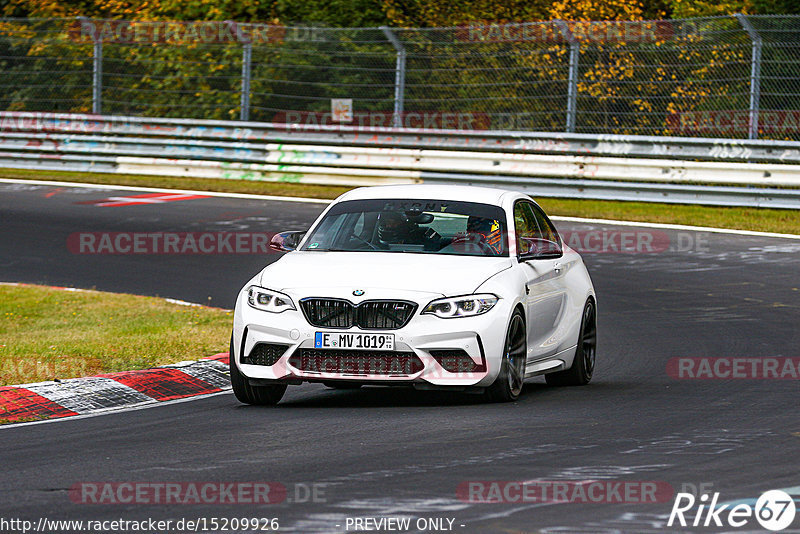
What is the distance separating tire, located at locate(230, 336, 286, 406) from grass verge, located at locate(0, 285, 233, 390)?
56.6 inches

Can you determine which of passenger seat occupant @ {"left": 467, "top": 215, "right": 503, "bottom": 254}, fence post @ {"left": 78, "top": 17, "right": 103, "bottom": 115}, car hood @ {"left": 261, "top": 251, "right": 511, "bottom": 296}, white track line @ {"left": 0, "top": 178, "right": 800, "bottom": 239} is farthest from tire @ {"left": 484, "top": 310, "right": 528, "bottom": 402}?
fence post @ {"left": 78, "top": 17, "right": 103, "bottom": 115}

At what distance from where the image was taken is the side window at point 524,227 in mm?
10391

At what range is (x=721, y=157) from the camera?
75.9 feet

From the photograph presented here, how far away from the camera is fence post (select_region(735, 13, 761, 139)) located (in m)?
22.5

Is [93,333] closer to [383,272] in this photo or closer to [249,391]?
[249,391]

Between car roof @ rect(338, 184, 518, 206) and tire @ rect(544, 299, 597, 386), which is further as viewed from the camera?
tire @ rect(544, 299, 597, 386)

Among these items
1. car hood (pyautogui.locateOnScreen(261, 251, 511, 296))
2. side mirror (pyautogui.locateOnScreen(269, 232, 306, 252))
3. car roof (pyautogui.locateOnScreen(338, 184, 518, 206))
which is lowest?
car hood (pyautogui.locateOnScreen(261, 251, 511, 296))

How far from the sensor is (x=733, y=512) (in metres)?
6.16

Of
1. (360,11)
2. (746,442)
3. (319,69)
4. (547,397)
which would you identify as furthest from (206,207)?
(746,442)

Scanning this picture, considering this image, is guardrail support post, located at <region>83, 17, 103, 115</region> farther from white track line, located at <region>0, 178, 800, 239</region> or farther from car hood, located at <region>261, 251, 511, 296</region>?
car hood, located at <region>261, 251, 511, 296</region>

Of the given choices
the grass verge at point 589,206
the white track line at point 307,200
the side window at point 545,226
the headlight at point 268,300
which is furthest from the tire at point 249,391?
the grass verge at point 589,206

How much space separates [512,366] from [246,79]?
1896 cm

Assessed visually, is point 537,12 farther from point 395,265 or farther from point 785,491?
point 785,491

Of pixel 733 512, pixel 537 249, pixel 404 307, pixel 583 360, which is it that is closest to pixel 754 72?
pixel 583 360
